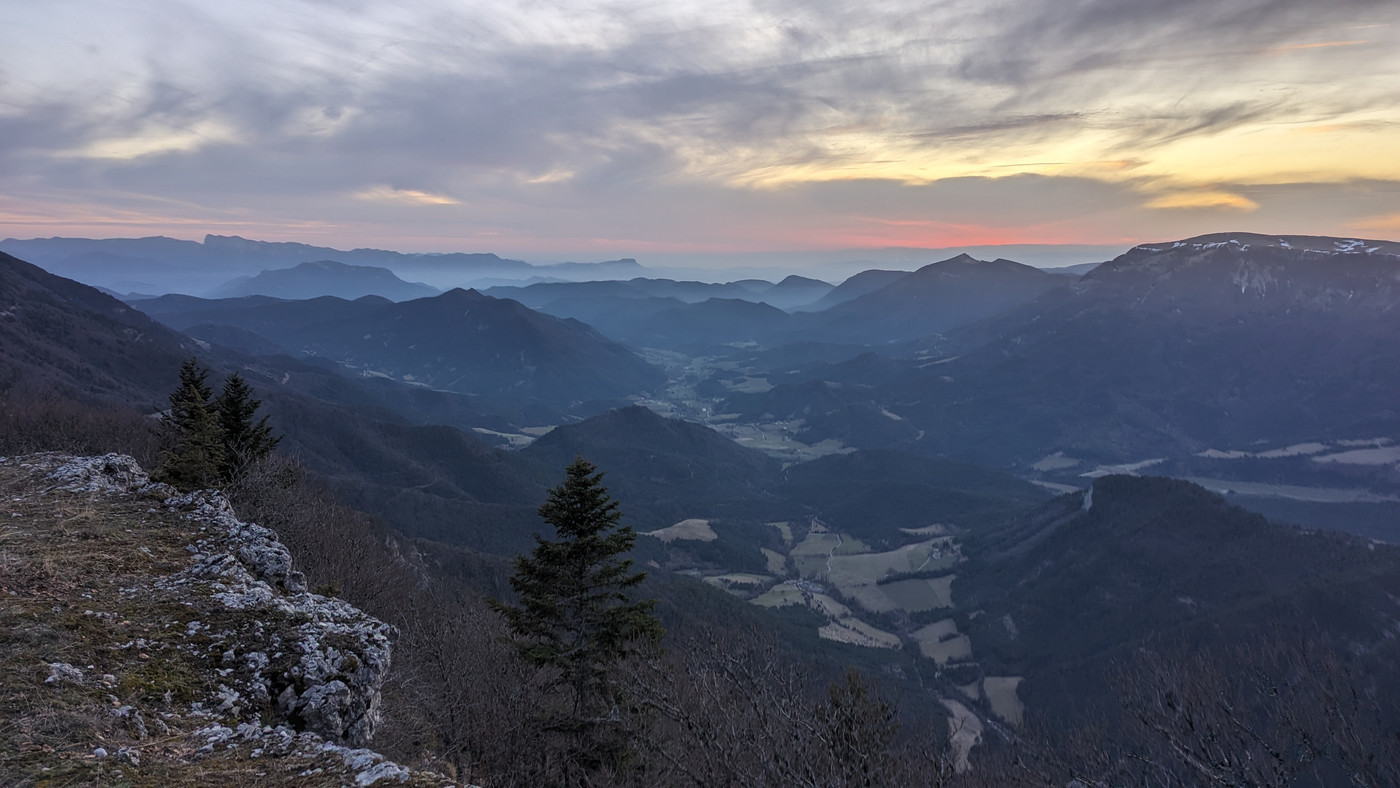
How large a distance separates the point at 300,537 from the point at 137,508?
488 inches

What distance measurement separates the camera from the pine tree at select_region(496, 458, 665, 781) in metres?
20.9

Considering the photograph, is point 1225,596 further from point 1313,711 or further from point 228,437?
point 228,437

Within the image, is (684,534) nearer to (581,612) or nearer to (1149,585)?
(1149,585)

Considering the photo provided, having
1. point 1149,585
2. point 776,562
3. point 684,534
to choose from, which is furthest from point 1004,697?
point 684,534

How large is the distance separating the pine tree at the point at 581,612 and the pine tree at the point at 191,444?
1586cm

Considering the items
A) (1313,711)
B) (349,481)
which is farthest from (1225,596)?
(349,481)

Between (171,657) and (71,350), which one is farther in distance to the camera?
(71,350)

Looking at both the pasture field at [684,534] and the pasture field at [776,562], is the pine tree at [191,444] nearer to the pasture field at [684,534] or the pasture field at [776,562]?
the pasture field at [684,534]

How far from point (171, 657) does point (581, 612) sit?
455 inches

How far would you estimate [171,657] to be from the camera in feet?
Result: 42.2

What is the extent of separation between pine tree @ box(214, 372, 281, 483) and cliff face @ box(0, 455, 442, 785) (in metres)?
16.5

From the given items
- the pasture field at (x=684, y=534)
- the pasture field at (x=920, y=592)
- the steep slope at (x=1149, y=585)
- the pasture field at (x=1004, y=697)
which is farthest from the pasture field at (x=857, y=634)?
the pasture field at (x=684, y=534)

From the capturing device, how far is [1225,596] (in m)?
128

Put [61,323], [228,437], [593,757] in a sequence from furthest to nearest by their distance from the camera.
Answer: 1. [61,323]
2. [228,437]
3. [593,757]
